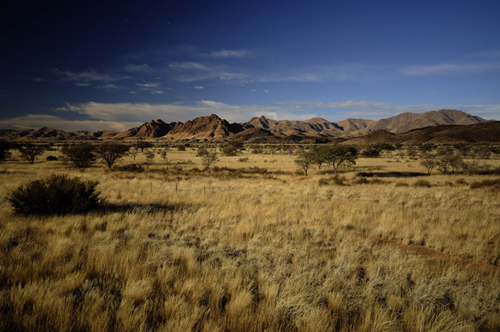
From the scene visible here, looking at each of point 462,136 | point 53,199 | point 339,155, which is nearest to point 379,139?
point 462,136

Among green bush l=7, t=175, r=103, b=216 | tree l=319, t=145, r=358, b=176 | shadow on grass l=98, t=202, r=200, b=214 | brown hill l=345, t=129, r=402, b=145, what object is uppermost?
brown hill l=345, t=129, r=402, b=145

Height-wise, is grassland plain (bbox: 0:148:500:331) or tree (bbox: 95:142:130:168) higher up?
tree (bbox: 95:142:130:168)

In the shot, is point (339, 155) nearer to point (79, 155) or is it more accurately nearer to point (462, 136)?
point (79, 155)

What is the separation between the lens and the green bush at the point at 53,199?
7.25m

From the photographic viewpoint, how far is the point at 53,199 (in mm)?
7441

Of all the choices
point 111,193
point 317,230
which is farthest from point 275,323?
point 111,193

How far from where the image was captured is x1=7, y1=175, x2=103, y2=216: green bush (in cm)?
725

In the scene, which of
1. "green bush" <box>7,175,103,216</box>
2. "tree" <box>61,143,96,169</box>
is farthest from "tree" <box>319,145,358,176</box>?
"tree" <box>61,143,96,169</box>

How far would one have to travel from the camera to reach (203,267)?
4.37m

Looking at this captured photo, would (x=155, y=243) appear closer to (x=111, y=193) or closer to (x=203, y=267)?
(x=203, y=267)

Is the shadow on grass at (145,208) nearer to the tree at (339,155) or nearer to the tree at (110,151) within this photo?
the tree at (339,155)

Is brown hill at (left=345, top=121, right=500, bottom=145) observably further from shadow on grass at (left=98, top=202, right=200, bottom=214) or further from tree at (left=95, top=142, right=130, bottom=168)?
shadow on grass at (left=98, top=202, right=200, bottom=214)

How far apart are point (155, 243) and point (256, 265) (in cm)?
265

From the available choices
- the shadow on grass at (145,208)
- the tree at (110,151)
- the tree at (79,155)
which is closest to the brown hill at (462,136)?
the tree at (110,151)
